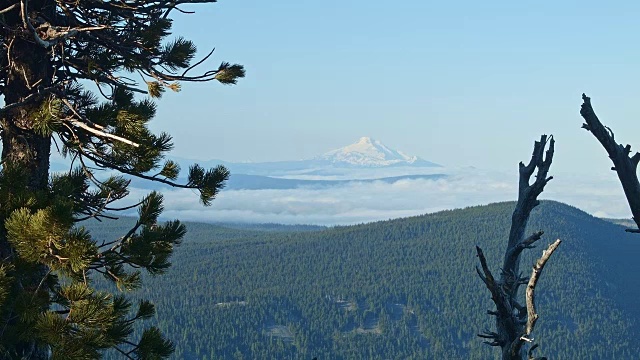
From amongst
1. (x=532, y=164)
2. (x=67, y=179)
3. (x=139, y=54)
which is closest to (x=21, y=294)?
(x=67, y=179)

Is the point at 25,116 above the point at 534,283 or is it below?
above

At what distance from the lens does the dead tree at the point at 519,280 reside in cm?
1248

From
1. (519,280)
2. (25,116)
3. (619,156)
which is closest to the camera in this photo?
(619,156)

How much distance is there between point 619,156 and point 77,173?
9.30m

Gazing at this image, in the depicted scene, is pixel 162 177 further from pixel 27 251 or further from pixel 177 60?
pixel 27 251

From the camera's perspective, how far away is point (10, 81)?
55.1ft

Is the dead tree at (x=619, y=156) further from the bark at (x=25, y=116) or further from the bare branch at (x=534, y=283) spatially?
the bark at (x=25, y=116)

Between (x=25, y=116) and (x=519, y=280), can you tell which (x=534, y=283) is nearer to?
(x=519, y=280)

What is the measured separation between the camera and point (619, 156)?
11.4 m

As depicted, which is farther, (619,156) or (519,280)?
(519,280)

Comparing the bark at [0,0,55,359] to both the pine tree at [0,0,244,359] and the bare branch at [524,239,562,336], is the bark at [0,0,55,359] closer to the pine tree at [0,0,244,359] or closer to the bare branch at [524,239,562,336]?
the pine tree at [0,0,244,359]

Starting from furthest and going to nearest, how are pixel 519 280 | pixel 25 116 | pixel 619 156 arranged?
1. pixel 25 116
2. pixel 519 280
3. pixel 619 156

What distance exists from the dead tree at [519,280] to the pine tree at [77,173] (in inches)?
211

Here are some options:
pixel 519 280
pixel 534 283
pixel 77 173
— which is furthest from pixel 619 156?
pixel 77 173
